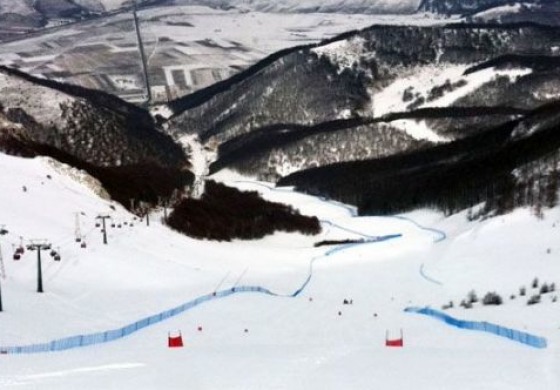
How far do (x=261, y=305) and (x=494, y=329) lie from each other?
18805 millimetres

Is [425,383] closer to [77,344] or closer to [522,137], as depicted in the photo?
[77,344]

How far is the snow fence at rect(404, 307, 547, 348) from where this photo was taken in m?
27.5

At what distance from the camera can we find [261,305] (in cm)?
4784

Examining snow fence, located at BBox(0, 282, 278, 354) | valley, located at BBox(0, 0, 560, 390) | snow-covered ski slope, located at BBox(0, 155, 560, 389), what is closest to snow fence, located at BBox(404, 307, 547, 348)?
valley, located at BBox(0, 0, 560, 390)

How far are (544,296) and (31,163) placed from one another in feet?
190

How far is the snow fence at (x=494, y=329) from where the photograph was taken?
27.5m

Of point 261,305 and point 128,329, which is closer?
point 128,329

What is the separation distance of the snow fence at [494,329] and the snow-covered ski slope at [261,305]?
0.57 metres

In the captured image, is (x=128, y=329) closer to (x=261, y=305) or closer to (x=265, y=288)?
(x=261, y=305)

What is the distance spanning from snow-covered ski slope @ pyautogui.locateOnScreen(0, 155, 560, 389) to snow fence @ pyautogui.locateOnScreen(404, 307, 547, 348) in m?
0.57

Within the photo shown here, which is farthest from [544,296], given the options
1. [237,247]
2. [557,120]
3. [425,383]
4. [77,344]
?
[557,120]

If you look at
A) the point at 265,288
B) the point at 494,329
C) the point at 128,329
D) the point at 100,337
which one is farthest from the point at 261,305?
the point at 494,329

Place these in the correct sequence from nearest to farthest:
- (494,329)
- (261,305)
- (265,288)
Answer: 1. (494,329)
2. (261,305)
3. (265,288)

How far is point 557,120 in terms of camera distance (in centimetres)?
13412
